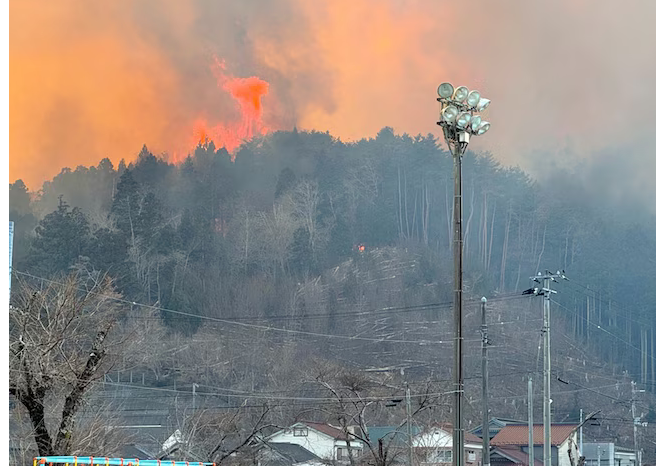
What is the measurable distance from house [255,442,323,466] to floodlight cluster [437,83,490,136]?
48927mm

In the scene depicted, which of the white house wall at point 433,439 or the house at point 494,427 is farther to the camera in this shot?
the house at point 494,427

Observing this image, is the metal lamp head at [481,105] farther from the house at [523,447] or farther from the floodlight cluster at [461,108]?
the house at [523,447]

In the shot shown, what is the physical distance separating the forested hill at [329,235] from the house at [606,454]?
129 ft

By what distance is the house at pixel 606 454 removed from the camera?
80.2 metres

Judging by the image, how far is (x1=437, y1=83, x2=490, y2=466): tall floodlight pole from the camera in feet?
44.3

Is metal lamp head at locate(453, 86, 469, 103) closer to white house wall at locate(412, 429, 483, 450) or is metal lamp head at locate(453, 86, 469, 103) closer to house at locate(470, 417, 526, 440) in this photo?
white house wall at locate(412, 429, 483, 450)

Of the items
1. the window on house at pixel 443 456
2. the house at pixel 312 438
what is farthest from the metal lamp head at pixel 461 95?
the house at pixel 312 438

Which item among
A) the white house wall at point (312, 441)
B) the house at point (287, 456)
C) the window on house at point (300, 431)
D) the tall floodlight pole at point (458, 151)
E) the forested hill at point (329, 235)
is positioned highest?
the forested hill at point (329, 235)

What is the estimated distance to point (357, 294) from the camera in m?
128

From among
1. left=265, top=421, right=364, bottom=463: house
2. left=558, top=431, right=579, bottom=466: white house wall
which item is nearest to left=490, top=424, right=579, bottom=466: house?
left=558, top=431, right=579, bottom=466: white house wall

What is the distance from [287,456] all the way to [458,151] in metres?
53.0

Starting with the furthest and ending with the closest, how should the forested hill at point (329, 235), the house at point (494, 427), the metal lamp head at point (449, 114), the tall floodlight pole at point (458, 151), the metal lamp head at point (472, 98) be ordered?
the forested hill at point (329, 235) → the house at point (494, 427) → the metal lamp head at point (472, 98) → the metal lamp head at point (449, 114) → the tall floodlight pole at point (458, 151)

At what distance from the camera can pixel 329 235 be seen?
14350cm
